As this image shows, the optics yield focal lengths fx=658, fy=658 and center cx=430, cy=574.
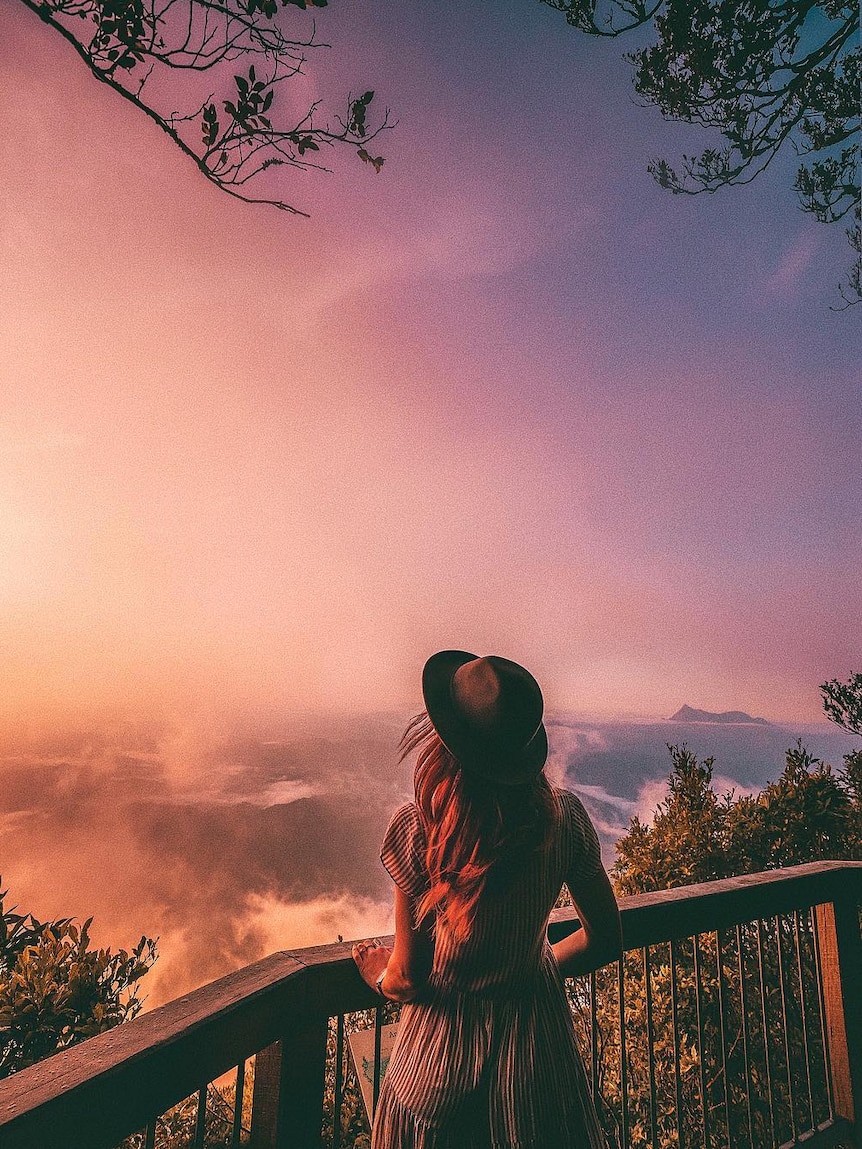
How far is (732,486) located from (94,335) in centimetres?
679

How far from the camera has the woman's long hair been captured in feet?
3.31

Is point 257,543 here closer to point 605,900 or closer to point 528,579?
point 528,579

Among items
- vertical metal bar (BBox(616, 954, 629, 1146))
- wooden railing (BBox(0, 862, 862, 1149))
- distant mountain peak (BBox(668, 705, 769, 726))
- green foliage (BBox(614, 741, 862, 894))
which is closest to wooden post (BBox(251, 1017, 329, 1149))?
wooden railing (BBox(0, 862, 862, 1149))

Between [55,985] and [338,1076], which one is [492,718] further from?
[55,985]

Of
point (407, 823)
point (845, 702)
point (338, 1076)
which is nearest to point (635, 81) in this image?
point (845, 702)

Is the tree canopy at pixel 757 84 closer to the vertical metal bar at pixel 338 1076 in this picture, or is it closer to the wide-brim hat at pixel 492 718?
the wide-brim hat at pixel 492 718

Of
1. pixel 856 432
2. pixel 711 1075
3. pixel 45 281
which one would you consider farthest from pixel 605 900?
pixel 45 281

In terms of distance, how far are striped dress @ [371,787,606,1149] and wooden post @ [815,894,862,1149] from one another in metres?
1.64

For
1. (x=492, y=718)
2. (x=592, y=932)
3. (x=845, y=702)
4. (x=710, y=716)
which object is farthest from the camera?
(x=710, y=716)

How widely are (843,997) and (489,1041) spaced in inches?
76.1

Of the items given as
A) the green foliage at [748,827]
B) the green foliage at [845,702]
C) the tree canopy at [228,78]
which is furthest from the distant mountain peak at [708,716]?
the tree canopy at [228,78]

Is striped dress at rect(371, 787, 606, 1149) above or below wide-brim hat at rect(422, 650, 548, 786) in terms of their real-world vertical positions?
below

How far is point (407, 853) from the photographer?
3.51 ft

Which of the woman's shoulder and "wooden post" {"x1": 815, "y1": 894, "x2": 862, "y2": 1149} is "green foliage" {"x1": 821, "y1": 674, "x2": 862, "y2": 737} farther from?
the woman's shoulder
